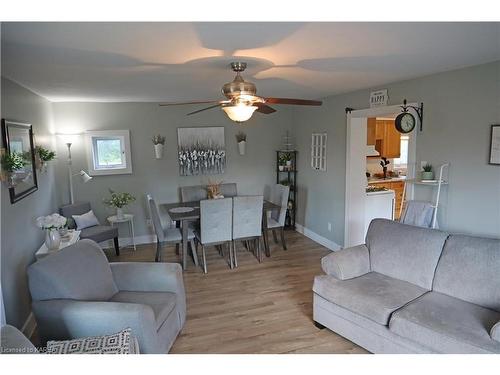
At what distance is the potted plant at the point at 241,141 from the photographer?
566cm

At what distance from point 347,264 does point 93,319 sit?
6.54 ft

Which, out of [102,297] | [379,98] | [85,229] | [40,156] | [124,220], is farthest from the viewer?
[124,220]

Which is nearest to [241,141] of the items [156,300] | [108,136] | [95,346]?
[108,136]

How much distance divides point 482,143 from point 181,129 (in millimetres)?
4083

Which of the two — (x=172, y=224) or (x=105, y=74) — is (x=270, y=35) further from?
(x=172, y=224)

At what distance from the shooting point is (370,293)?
8.29ft

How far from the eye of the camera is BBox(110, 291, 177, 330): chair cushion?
238cm

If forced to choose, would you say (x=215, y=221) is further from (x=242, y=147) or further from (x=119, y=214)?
(x=242, y=147)

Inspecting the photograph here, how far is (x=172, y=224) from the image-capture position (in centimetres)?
541

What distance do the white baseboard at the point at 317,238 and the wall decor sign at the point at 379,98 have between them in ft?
6.75

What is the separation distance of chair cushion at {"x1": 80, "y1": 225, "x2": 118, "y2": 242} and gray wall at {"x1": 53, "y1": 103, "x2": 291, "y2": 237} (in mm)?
643

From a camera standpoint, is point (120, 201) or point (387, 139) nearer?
point (120, 201)
